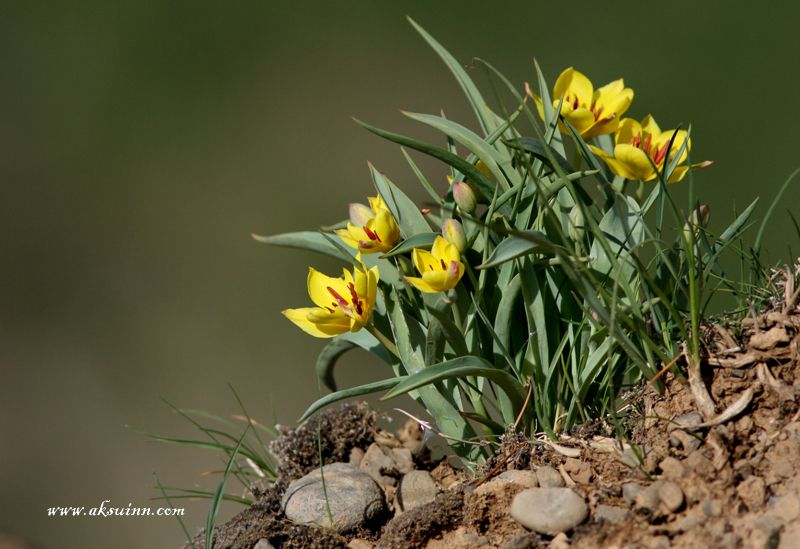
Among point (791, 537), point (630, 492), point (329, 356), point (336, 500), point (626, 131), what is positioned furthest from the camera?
point (329, 356)

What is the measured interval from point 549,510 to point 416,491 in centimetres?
30

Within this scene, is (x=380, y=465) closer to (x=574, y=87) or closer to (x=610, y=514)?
(x=610, y=514)

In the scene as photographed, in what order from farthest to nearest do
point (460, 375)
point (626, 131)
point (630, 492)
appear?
point (626, 131) < point (460, 375) < point (630, 492)

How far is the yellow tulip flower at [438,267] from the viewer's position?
3.67ft

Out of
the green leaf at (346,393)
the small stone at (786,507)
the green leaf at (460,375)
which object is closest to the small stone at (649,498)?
the small stone at (786,507)

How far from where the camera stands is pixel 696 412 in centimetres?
107

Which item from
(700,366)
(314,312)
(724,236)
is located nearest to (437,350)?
(314,312)

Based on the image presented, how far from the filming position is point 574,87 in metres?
1.34

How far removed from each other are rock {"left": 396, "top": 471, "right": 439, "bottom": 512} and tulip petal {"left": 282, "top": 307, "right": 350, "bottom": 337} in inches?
10.1

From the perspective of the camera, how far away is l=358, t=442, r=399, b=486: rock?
135 centimetres

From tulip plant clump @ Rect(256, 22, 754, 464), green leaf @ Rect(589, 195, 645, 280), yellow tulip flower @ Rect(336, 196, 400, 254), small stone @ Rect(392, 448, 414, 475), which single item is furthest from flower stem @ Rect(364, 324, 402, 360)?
green leaf @ Rect(589, 195, 645, 280)

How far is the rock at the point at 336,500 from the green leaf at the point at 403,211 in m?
0.38

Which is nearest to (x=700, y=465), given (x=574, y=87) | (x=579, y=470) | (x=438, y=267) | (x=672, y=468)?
(x=672, y=468)

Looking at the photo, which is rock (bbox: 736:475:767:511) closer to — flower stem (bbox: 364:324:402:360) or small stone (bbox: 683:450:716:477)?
small stone (bbox: 683:450:716:477)
